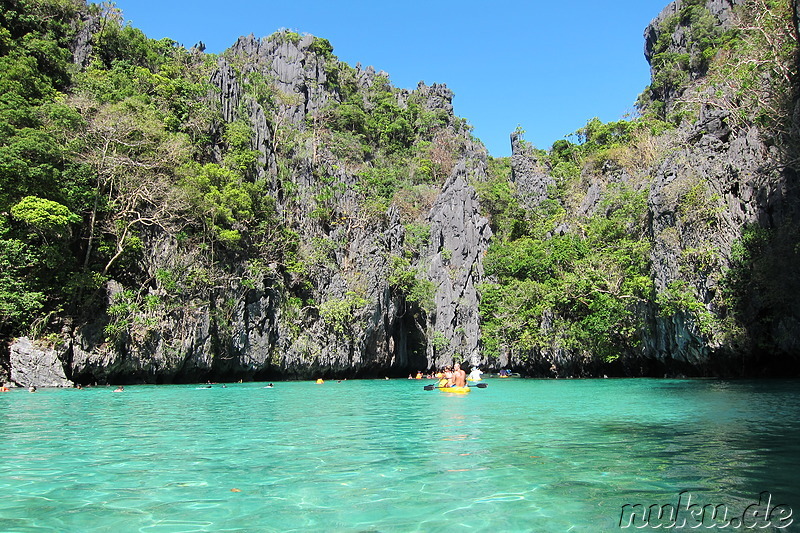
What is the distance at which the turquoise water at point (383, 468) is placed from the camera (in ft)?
15.1

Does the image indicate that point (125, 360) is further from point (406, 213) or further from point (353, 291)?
point (406, 213)

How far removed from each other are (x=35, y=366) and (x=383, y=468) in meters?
20.4

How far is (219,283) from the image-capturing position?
2934 centimetres

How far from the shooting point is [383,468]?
6.44m

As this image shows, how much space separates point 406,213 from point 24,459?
127ft

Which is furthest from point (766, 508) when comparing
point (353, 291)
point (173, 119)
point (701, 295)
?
point (173, 119)

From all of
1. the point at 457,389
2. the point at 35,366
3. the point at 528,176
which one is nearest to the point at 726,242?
the point at 457,389

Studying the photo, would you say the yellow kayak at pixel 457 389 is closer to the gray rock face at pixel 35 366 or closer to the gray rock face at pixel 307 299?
the gray rock face at pixel 307 299

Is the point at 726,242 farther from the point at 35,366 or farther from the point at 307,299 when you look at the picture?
the point at 35,366

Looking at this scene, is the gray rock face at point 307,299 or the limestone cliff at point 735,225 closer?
the limestone cliff at point 735,225

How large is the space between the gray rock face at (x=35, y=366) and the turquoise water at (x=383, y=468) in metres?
11.1

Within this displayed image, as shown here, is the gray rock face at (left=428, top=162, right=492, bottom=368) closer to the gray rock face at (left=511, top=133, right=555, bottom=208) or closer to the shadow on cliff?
the gray rock face at (left=511, top=133, right=555, bottom=208)

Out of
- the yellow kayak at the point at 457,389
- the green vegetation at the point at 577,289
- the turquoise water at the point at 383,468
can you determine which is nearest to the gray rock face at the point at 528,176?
the green vegetation at the point at 577,289

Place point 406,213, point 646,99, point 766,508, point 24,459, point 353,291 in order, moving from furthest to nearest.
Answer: point 646,99 < point 406,213 < point 353,291 < point 24,459 < point 766,508
